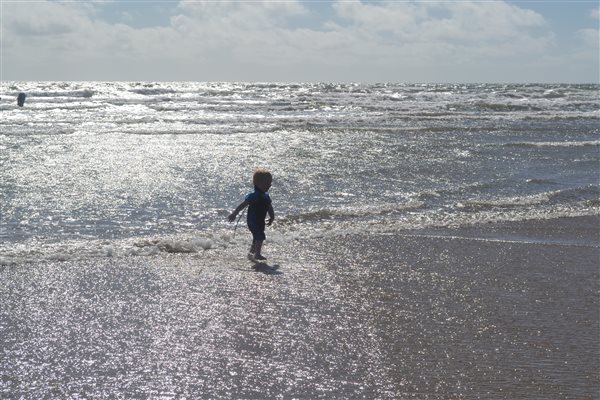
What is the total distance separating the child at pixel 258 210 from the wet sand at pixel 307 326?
0.20 metres

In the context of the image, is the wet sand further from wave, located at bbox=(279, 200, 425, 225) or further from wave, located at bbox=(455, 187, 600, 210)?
wave, located at bbox=(455, 187, 600, 210)

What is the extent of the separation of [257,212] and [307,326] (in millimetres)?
2424

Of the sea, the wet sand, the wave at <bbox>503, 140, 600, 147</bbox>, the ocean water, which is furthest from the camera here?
the wave at <bbox>503, 140, 600, 147</bbox>

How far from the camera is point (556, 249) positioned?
7930 millimetres

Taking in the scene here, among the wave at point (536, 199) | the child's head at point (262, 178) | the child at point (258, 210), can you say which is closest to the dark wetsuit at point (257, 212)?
the child at point (258, 210)

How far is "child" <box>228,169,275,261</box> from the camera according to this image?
728 centimetres

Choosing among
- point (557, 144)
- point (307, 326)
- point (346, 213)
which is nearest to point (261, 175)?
point (307, 326)

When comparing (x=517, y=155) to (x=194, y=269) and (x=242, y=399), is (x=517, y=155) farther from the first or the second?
(x=242, y=399)

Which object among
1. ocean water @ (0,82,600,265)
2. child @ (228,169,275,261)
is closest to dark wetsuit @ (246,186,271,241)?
child @ (228,169,275,261)

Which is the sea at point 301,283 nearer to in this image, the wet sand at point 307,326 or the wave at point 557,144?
the wet sand at point 307,326

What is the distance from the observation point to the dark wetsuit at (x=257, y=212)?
24.0ft

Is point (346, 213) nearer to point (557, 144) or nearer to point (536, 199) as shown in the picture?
point (536, 199)

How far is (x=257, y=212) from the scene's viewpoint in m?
7.38

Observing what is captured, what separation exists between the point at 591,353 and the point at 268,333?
88.5 inches
